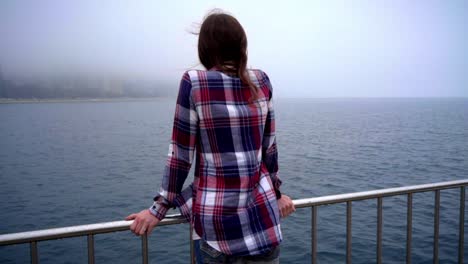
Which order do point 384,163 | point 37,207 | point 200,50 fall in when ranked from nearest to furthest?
point 200,50 < point 37,207 < point 384,163

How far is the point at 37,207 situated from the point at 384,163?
2865 cm

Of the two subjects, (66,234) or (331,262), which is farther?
(331,262)

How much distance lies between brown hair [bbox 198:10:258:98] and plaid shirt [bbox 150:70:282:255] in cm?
9

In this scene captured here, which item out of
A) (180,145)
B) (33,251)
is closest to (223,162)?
(180,145)

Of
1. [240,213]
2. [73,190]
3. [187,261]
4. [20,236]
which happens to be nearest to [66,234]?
[20,236]

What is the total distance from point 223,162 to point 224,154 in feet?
0.13

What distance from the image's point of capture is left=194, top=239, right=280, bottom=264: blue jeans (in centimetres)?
194

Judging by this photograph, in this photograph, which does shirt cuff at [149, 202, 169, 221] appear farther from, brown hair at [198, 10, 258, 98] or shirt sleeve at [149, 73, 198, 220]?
brown hair at [198, 10, 258, 98]

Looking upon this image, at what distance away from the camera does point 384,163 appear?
35.4m

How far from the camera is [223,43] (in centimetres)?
197

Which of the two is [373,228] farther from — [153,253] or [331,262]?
[153,253]

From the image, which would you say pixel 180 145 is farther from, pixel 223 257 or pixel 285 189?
pixel 285 189

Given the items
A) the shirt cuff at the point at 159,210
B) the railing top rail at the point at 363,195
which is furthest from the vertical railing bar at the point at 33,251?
the railing top rail at the point at 363,195

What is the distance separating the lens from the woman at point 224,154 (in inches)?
72.8
